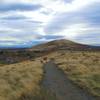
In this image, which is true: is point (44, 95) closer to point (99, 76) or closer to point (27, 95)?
point (27, 95)

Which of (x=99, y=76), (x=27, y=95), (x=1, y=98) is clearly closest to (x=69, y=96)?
(x=27, y=95)

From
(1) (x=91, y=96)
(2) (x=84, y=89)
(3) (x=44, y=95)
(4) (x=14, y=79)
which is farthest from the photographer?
(4) (x=14, y=79)

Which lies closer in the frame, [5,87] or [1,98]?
[1,98]

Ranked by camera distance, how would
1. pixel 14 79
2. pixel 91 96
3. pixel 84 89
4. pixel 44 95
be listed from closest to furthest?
1. pixel 44 95
2. pixel 91 96
3. pixel 84 89
4. pixel 14 79

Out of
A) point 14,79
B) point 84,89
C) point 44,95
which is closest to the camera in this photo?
point 44,95

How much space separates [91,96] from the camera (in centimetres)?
2106

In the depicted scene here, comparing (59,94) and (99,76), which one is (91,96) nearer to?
(59,94)

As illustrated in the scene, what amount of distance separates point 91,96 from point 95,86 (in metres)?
3.34

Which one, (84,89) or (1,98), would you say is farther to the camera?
(84,89)

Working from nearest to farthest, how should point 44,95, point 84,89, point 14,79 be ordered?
point 44,95, point 84,89, point 14,79

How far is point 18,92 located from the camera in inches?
879

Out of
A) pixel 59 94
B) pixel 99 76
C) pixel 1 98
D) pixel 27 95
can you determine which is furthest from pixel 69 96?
pixel 99 76

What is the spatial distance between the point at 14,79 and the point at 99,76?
7.56 metres

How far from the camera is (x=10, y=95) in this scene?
21219 millimetres
